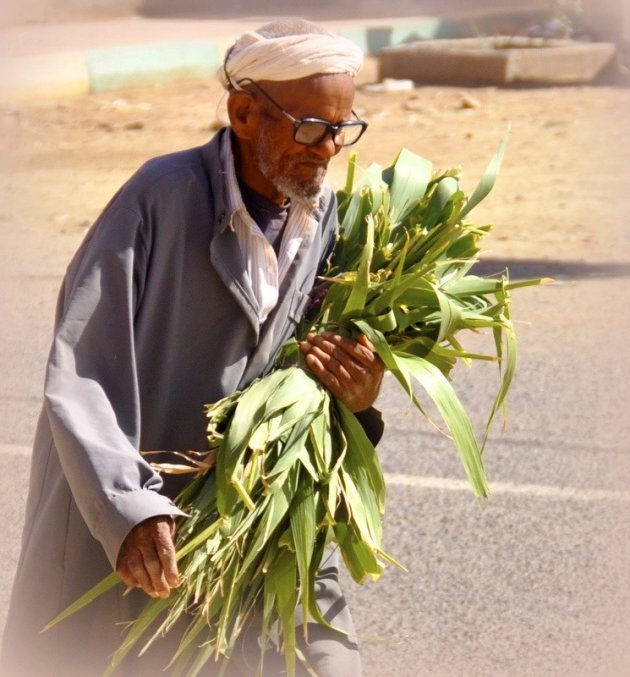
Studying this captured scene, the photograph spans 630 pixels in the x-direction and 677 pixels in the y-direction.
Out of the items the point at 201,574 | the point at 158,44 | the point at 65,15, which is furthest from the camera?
the point at 65,15

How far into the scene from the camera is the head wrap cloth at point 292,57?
2703 mm

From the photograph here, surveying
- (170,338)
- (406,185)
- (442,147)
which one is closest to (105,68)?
(442,147)

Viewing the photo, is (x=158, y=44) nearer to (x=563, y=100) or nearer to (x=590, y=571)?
(x=563, y=100)

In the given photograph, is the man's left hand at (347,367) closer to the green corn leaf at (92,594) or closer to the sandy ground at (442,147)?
the green corn leaf at (92,594)

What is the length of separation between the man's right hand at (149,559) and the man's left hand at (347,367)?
0.47 m

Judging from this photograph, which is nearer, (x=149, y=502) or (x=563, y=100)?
(x=149, y=502)

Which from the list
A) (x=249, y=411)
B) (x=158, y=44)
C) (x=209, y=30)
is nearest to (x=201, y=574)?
(x=249, y=411)

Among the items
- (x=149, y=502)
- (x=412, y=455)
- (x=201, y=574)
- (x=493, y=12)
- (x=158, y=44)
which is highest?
(x=149, y=502)

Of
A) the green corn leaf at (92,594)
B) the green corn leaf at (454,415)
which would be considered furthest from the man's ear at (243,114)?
the green corn leaf at (92,594)

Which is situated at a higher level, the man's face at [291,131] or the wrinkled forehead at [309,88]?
the wrinkled forehead at [309,88]

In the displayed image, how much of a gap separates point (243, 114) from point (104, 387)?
62 cm

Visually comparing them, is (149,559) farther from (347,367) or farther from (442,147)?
(442,147)

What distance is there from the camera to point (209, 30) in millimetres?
19344

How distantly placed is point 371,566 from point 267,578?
213 mm
